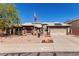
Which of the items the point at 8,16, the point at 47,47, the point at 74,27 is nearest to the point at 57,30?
the point at 74,27

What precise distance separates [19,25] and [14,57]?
43.9 inches

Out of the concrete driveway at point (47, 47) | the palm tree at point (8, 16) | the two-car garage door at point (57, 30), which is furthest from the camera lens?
the two-car garage door at point (57, 30)

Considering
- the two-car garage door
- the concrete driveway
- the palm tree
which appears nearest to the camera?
the concrete driveway

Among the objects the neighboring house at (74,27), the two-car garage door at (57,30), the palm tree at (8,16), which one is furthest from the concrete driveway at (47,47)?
the palm tree at (8,16)

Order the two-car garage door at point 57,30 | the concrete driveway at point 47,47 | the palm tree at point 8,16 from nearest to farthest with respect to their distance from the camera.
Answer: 1. the concrete driveway at point 47,47
2. the palm tree at point 8,16
3. the two-car garage door at point 57,30

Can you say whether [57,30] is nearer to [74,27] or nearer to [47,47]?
[74,27]

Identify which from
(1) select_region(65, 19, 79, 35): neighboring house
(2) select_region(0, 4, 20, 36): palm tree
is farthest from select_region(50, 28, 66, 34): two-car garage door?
(2) select_region(0, 4, 20, 36): palm tree

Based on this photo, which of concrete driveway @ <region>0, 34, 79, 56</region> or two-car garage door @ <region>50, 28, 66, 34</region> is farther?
two-car garage door @ <region>50, 28, 66, 34</region>

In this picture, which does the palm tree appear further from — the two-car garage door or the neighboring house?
the neighboring house

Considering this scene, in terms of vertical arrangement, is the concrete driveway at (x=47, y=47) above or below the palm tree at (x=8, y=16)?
below

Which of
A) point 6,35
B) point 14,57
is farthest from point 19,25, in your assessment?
point 14,57

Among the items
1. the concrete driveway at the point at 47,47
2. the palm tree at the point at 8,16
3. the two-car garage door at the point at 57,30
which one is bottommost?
the concrete driveway at the point at 47,47

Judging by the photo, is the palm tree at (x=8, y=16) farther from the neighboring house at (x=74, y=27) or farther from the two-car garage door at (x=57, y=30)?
the neighboring house at (x=74, y=27)

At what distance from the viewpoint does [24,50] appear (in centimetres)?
855
